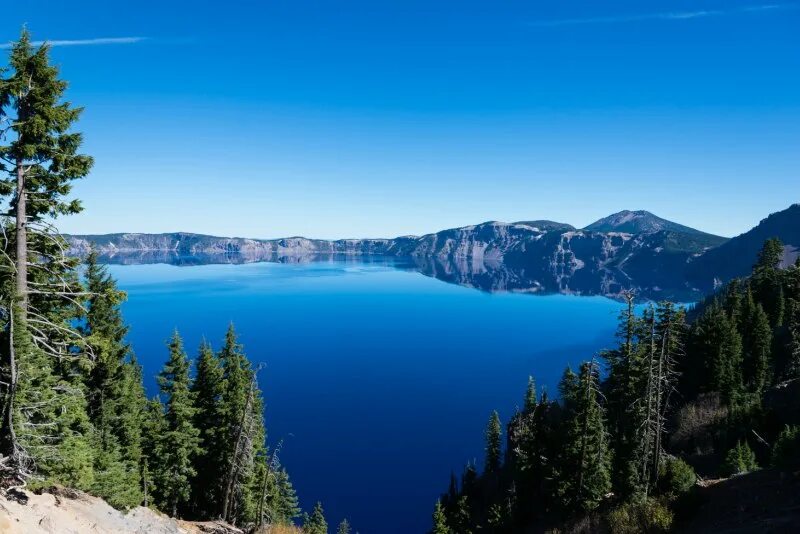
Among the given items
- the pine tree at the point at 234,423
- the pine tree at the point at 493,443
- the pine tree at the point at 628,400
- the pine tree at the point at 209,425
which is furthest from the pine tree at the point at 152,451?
the pine tree at the point at 493,443

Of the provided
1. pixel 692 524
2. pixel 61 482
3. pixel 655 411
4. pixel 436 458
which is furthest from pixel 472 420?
pixel 61 482

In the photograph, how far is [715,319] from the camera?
52438mm

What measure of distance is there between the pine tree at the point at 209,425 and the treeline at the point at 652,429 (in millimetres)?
21758

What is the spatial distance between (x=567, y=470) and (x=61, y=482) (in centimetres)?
3034

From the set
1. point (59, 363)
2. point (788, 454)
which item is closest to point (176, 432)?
point (59, 363)

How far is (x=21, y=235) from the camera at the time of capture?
15023mm

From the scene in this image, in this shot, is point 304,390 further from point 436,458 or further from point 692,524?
point 692,524

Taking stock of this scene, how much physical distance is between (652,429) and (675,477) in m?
2.91

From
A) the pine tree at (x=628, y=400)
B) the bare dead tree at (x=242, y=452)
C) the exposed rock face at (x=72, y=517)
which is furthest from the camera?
the pine tree at (x=628, y=400)

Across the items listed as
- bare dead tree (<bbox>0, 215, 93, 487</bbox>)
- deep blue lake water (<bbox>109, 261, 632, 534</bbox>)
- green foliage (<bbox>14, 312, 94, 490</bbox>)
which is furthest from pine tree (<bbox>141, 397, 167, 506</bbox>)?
bare dead tree (<bbox>0, 215, 93, 487</bbox>)

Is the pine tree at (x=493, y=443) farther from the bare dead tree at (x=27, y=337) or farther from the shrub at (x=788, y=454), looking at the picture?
the bare dead tree at (x=27, y=337)

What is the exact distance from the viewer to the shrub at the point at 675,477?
25900 millimetres

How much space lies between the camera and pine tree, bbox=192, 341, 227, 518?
31.4m

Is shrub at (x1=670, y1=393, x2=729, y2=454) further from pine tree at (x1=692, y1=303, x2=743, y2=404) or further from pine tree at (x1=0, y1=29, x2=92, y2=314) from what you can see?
pine tree at (x1=0, y1=29, x2=92, y2=314)
